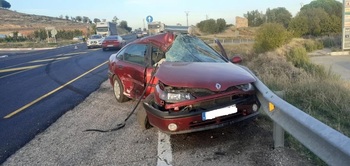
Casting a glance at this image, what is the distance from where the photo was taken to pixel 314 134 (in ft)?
10.1

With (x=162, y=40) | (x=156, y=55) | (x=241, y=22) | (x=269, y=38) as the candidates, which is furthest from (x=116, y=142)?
(x=241, y=22)

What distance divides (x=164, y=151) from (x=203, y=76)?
119cm

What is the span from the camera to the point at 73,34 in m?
92.9

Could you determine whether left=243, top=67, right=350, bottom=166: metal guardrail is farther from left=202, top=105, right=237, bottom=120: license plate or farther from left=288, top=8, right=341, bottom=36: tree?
left=288, top=8, right=341, bottom=36: tree

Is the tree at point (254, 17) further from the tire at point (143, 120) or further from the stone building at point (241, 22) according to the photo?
the tire at point (143, 120)

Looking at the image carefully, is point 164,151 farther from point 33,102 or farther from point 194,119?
point 33,102

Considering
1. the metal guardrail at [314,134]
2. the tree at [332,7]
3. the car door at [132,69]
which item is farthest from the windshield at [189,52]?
the tree at [332,7]

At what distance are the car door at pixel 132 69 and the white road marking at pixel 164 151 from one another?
1.54 m

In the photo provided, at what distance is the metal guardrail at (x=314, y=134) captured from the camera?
260 centimetres

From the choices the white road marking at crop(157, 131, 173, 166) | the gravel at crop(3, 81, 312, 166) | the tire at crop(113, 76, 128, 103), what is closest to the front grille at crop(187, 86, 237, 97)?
the gravel at crop(3, 81, 312, 166)

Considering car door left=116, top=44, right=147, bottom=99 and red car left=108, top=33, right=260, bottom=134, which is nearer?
red car left=108, top=33, right=260, bottom=134

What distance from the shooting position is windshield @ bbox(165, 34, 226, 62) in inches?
240

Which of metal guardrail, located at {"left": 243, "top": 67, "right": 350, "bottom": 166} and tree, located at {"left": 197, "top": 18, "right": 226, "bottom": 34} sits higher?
tree, located at {"left": 197, "top": 18, "right": 226, "bottom": 34}

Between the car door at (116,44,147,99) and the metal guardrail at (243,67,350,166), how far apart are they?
2.92 meters
